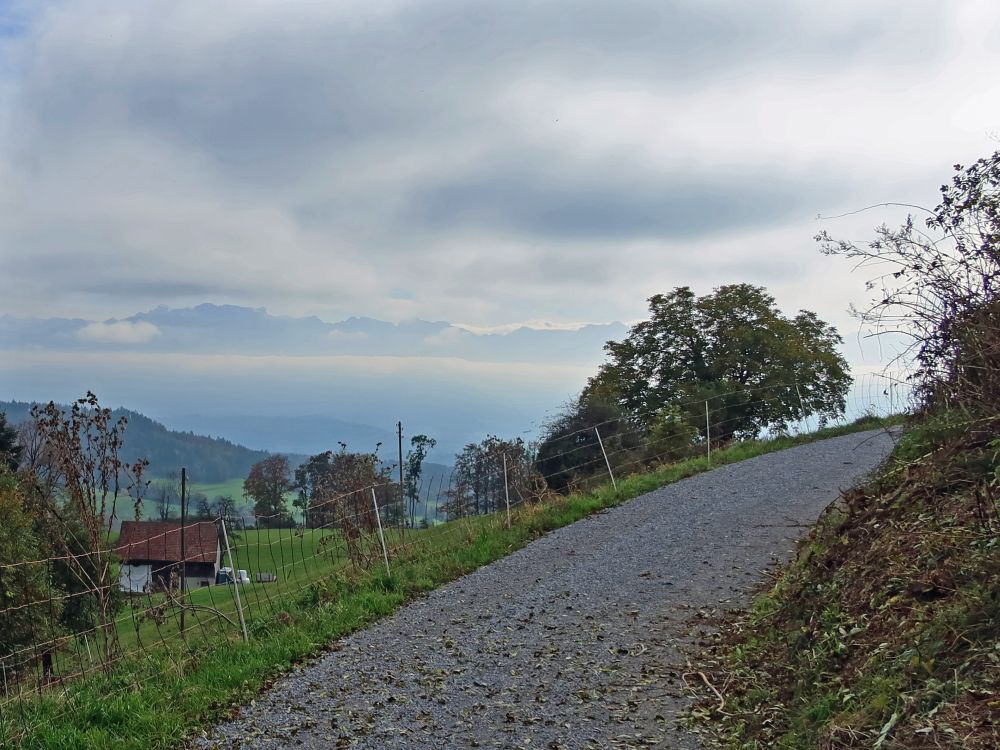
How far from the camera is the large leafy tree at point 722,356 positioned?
28.9m

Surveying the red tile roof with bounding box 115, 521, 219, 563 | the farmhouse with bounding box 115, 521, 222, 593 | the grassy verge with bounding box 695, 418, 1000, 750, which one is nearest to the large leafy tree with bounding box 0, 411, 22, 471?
the red tile roof with bounding box 115, 521, 219, 563

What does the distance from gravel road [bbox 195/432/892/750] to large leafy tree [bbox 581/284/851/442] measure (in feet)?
57.1

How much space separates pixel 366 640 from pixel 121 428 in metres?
3.22

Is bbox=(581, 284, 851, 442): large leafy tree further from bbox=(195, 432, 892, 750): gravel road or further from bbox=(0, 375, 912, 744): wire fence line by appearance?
bbox=(195, 432, 892, 750): gravel road

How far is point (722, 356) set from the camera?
30.0 metres

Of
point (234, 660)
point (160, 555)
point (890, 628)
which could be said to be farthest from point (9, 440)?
point (890, 628)

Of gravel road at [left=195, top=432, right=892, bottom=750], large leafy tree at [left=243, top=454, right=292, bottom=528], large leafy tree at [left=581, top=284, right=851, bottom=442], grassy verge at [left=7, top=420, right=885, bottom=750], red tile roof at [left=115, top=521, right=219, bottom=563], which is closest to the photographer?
gravel road at [left=195, top=432, right=892, bottom=750]

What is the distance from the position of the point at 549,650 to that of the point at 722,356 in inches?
979

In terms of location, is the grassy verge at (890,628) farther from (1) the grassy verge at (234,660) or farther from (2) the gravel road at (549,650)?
(1) the grassy verge at (234,660)

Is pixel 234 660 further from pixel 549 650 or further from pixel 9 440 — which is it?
pixel 9 440

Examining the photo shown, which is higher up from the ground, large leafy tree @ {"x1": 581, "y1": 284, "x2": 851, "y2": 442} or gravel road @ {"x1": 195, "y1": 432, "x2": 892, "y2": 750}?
large leafy tree @ {"x1": 581, "y1": 284, "x2": 851, "y2": 442}

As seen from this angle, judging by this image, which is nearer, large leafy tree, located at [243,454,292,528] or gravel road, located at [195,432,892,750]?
gravel road, located at [195,432,892,750]

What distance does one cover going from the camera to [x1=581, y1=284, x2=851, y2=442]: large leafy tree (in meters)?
28.9

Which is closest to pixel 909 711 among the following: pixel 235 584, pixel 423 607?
pixel 423 607
